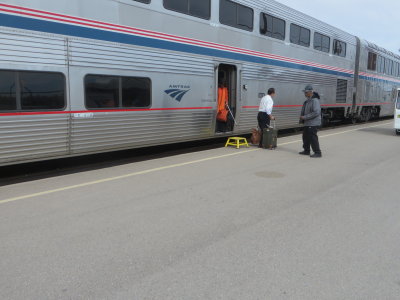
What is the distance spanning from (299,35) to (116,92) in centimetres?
798

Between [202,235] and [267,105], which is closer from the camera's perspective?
[202,235]

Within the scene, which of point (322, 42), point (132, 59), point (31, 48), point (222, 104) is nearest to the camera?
point (31, 48)

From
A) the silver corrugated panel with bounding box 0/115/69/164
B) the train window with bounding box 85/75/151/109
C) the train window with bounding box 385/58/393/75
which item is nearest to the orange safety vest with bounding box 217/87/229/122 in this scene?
the train window with bounding box 85/75/151/109

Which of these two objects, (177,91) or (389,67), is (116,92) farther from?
(389,67)

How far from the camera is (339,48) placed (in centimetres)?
1512

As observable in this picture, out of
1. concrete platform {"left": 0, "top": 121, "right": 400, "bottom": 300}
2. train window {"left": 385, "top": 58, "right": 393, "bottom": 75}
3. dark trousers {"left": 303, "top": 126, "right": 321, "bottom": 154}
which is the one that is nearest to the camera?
concrete platform {"left": 0, "top": 121, "right": 400, "bottom": 300}

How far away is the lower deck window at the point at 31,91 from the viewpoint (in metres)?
5.46

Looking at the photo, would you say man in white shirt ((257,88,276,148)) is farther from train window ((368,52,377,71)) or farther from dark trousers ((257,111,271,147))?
train window ((368,52,377,71))

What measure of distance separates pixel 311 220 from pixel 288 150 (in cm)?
542

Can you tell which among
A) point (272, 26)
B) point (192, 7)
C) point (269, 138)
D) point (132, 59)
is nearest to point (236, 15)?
point (192, 7)

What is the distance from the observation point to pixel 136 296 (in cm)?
278

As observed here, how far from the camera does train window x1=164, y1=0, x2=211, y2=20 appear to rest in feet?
25.5

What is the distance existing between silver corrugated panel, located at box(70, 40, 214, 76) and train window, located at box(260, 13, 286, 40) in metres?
2.78

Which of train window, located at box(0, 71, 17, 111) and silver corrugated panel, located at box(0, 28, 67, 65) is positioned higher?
silver corrugated panel, located at box(0, 28, 67, 65)
